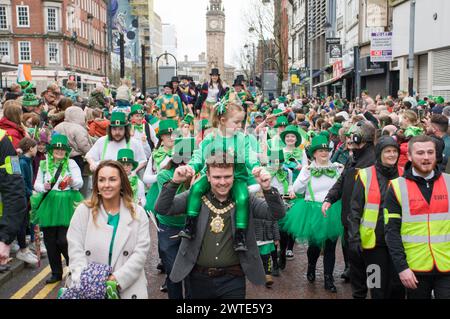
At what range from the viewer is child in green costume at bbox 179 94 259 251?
4551mm

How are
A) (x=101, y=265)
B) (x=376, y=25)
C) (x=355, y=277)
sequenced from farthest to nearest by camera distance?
(x=376, y=25) < (x=355, y=277) < (x=101, y=265)

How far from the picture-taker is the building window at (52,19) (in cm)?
7125

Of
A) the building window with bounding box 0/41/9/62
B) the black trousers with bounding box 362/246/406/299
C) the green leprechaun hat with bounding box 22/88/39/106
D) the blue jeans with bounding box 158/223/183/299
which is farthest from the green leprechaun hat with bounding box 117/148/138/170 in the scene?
the building window with bounding box 0/41/9/62

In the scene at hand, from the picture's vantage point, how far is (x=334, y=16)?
1972 inches

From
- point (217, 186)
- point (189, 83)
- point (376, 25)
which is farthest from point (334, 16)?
point (217, 186)

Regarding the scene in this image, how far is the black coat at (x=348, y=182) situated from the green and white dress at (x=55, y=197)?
320 cm

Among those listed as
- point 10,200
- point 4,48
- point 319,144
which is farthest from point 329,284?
point 4,48

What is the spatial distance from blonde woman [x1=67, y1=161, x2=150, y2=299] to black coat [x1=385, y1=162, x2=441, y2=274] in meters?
2.04

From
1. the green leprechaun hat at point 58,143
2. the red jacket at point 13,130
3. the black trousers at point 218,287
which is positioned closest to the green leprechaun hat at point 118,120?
the green leprechaun hat at point 58,143

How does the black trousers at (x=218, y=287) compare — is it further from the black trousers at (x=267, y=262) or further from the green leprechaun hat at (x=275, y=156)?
the green leprechaun hat at (x=275, y=156)

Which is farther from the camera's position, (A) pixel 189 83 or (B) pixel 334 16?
(B) pixel 334 16

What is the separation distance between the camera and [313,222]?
7.24m

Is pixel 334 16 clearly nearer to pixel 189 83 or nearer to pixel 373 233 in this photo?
pixel 189 83

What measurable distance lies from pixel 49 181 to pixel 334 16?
4584cm
